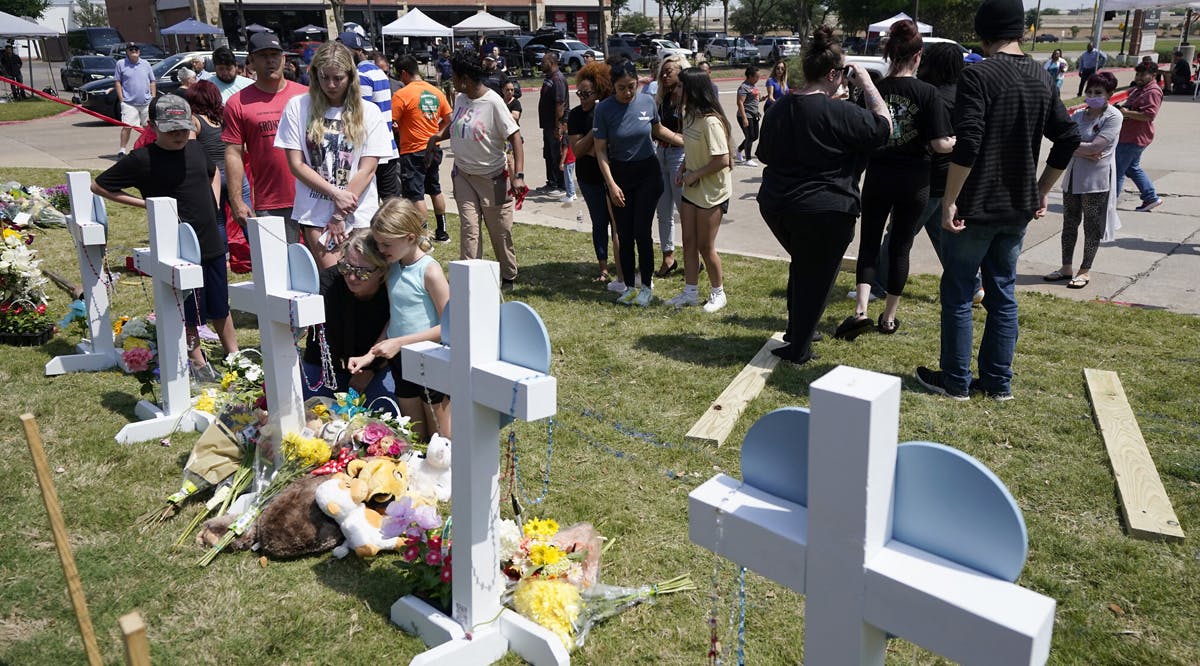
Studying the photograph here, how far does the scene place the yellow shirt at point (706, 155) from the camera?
5.96 meters

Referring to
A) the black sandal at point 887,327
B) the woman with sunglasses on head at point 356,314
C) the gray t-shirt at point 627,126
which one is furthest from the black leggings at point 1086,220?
the woman with sunglasses on head at point 356,314

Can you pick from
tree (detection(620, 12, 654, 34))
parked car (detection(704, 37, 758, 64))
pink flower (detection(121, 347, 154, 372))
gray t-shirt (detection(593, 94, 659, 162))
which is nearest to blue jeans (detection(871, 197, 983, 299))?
gray t-shirt (detection(593, 94, 659, 162))

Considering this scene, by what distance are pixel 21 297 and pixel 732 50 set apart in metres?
46.5

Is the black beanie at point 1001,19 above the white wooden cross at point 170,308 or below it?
above

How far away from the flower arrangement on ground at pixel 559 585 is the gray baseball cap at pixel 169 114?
3.19m

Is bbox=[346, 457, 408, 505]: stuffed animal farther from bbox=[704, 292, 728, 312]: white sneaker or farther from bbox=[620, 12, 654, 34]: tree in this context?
bbox=[620, 12, 654, 34]: tree

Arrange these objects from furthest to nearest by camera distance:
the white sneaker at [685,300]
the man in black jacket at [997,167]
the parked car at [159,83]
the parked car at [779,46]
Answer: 1. the parked car at [779,46]
2. the parked car at [159,83]
3. the white sneaker at [685,300]
4. the man in black jacket at [997,167]

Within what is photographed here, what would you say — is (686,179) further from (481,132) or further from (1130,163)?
(1130,163)

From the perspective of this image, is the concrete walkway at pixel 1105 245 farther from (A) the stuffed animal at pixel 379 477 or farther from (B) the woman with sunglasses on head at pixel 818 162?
(A) the stuffed animal at pixel 379 477

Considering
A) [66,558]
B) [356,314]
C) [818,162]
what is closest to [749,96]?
[818,162]

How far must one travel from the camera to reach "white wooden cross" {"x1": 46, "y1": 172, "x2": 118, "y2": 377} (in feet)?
16.7

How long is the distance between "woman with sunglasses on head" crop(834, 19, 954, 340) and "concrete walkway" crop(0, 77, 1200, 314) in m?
1.59

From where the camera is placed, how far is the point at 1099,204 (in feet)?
22.3

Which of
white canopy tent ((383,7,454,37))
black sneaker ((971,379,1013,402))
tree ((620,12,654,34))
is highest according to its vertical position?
tree ((620,12,654,34))
